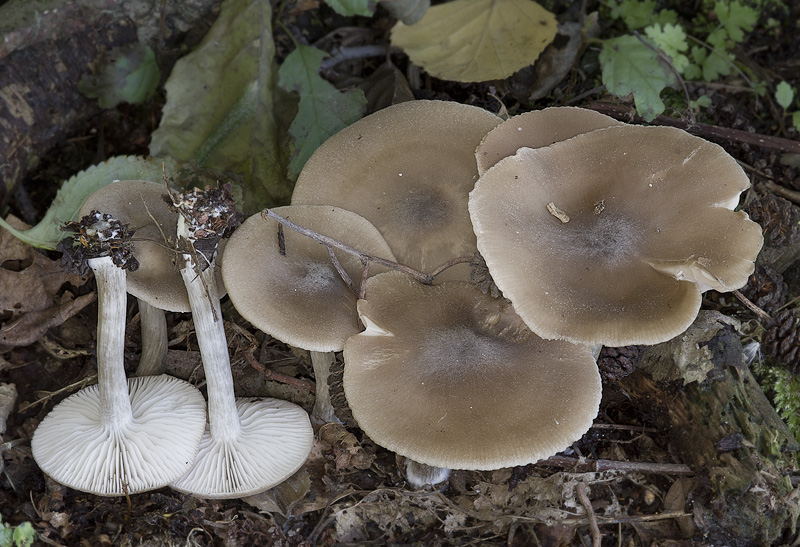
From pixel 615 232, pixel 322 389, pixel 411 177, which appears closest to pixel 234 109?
pixel 411 177

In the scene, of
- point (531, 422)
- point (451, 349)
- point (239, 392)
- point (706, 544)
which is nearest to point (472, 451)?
point (531, 422)

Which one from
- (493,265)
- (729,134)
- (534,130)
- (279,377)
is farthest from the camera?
(729,134)

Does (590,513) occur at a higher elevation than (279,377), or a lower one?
lower

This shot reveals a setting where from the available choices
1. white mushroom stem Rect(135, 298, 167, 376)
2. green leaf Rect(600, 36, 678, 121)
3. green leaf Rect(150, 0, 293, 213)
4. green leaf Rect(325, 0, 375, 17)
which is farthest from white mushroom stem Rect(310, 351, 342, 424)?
green leaf Rect(600, 36, 678, 121)

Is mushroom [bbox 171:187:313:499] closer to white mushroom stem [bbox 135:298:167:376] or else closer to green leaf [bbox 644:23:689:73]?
white mushroom stem [bbox 135:298:167:376]

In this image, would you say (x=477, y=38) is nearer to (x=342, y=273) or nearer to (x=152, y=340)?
(x=342, y=273)
